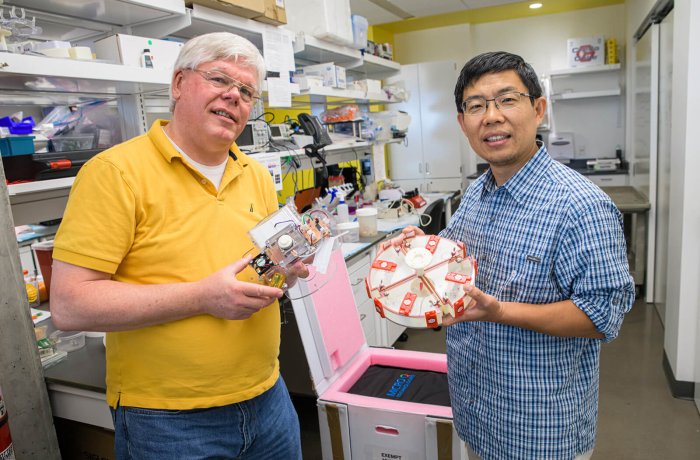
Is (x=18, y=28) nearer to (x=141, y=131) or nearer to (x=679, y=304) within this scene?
(x=141, y=131)

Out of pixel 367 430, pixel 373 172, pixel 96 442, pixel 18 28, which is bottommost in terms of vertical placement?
pixel 367 430

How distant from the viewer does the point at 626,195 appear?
169 inches

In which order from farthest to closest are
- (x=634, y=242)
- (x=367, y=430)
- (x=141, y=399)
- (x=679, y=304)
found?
1. (x=634, y=242)
2. (x=679, y=304)
3. (x=367, y=430)
4. (x=141, y=399)

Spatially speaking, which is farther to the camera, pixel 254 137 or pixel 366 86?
pixel 366 86

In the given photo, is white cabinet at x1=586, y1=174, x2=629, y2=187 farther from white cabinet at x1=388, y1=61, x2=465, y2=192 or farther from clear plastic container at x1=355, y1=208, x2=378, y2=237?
clear plastic container at x1=355, y1=208, x2=378, y2=237

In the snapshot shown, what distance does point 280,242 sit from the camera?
1068 mm

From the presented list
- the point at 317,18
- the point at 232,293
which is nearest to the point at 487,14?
the point at 317,18

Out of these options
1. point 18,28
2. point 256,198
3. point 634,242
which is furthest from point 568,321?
point 634,242

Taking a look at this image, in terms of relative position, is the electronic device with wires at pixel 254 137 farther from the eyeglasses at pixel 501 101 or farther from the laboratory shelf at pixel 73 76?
the eyeglasses at pixel 501 101

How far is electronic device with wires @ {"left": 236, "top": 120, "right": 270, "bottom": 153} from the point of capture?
2693 millimetres

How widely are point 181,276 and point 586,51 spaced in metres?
5.82

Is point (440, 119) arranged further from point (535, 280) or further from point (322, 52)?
point (535, 280)

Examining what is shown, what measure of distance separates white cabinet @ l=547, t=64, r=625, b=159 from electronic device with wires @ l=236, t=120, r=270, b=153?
13.7 feet

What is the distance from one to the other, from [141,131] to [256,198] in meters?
1.06
